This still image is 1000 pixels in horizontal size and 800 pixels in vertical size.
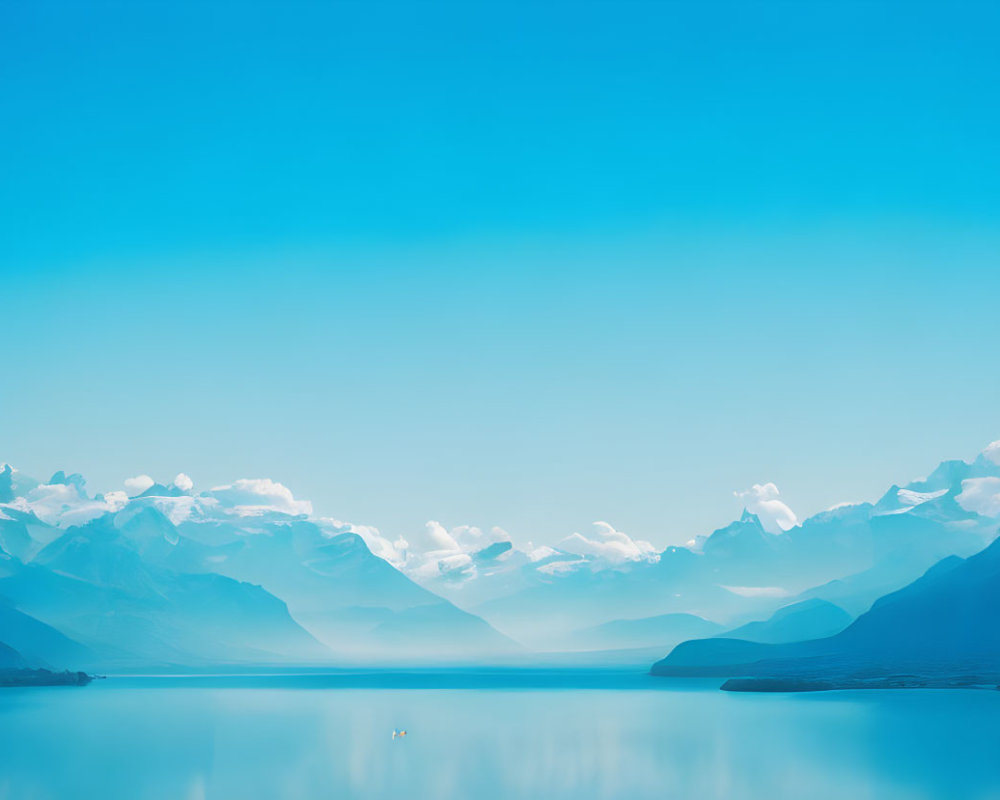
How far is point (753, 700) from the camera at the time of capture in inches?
5635

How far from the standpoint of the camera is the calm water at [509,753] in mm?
50719

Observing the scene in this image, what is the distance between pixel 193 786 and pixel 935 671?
17828 cm

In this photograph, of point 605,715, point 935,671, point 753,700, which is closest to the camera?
point 605,715

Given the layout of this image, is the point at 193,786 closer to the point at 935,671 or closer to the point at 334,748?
the point at 334,748

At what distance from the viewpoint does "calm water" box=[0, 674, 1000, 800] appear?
50.7 metres

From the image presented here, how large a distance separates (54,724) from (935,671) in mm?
163810

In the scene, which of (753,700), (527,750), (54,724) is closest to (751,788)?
(527,750)

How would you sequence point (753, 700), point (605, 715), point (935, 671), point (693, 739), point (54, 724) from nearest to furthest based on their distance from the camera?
1. point (693, 739)
2. point (54, 724)
3. point (605, 715)
4. point (753, 700)
5. point (935, 671)

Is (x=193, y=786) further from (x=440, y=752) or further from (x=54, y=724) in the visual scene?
(x=54, y=724)

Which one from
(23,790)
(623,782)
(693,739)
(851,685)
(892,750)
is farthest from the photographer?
(851,685)

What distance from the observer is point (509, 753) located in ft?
222

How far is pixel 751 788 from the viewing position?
51.0 m

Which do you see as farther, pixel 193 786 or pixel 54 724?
pixel 54 724

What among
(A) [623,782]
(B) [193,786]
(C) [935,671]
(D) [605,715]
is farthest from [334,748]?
(C) [935,671]
